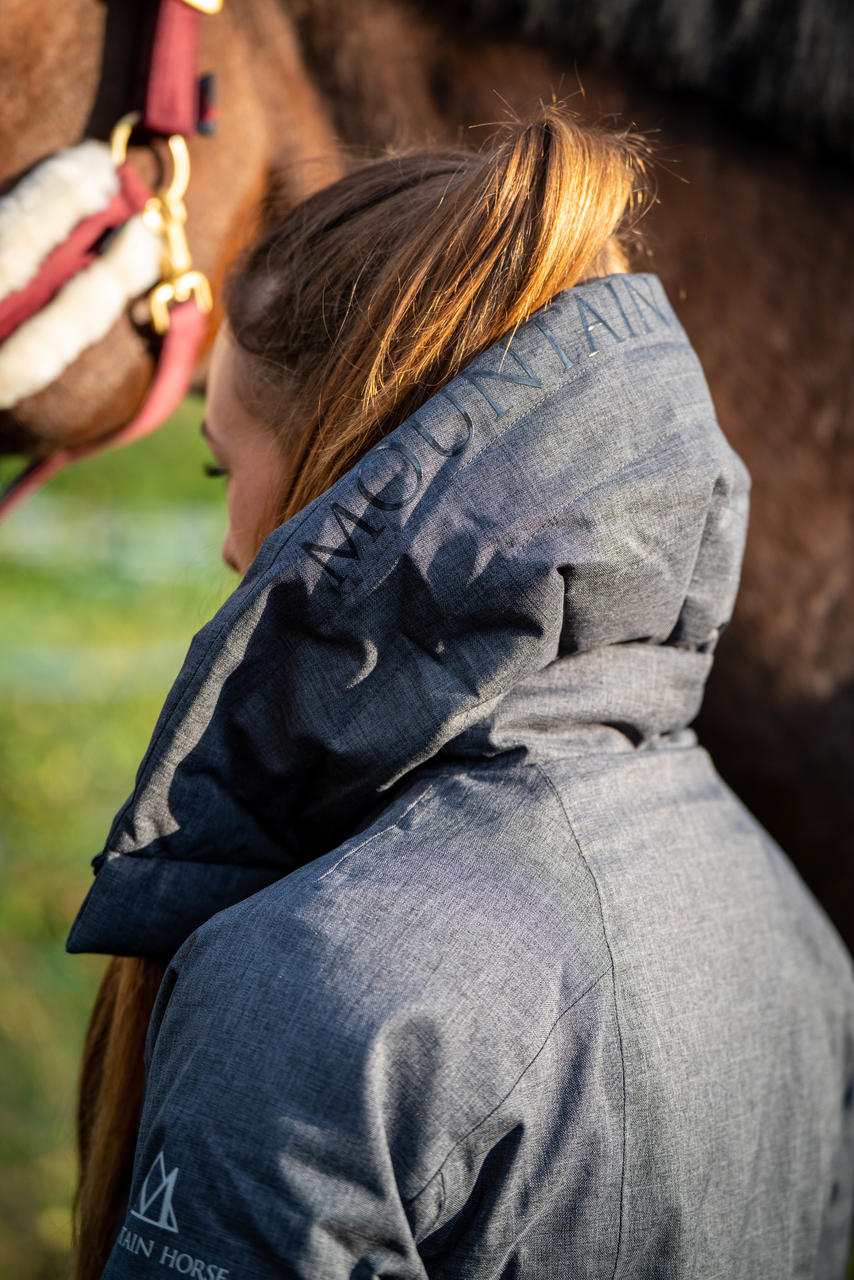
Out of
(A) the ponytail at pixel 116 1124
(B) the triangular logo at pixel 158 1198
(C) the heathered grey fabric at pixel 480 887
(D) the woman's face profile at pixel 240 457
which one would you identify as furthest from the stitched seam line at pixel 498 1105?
(D) the woman's face profile at pixel 240 457

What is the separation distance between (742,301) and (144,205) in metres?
0.82

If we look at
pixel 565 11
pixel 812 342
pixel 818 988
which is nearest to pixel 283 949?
pixel 818 988

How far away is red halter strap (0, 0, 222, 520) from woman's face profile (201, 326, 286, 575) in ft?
1.36

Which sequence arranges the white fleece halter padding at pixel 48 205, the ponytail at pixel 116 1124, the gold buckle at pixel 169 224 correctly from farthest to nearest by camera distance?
the gold buckle at pixel 169 224
the white fleece halter padding at pixel 48 205
the ponytail at pixel 116 1124

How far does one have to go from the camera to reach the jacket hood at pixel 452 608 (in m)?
0.65

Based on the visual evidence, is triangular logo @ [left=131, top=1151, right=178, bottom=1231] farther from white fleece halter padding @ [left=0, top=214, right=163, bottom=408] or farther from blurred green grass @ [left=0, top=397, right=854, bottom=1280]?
white fleece halter padding @ [left=0, top=214, right=163, bottom=408]

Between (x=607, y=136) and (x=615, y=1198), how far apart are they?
2.66 ft

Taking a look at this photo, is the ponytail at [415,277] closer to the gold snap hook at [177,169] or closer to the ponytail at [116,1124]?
the ponytail at [116,1124]

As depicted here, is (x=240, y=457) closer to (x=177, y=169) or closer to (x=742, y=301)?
(x=177, y=169)

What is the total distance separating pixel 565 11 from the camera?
136 cm

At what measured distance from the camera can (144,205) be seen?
127cm

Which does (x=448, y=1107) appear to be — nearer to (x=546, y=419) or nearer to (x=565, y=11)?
(x=546, y=419)

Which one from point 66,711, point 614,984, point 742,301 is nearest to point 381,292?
point 614,984

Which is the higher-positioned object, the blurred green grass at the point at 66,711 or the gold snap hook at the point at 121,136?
the gold snap hook at the point at 121,136
